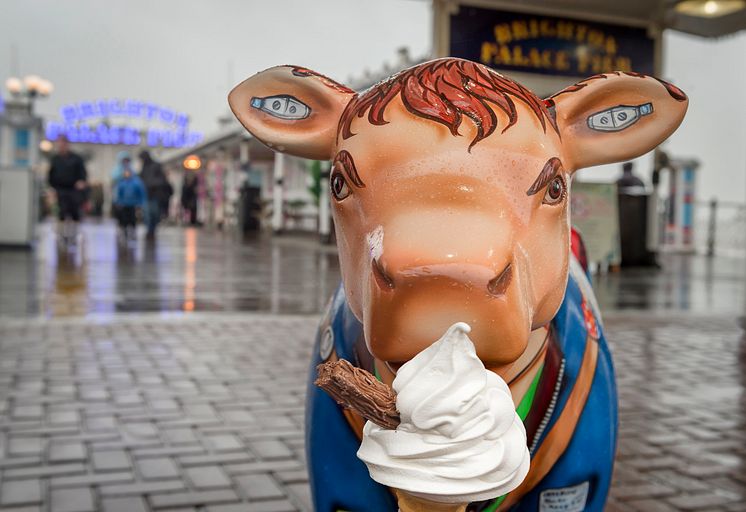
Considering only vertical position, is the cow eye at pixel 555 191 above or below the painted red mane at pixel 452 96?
below

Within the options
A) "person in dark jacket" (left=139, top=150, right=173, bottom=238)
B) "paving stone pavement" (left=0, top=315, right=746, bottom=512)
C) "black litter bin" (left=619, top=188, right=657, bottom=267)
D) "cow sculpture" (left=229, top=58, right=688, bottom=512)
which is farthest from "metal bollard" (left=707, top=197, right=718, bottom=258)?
"cow sculpture" (left=229, top=58, right=688, bottom=512)

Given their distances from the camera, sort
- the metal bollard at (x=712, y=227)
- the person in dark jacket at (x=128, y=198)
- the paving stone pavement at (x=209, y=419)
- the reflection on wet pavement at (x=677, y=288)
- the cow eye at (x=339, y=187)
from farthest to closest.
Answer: the metal bollard at (x=712, y=227) < the person in dark jacket at (x=128, y=198) < the reflection on wet pavement at (x=677, y=288) < the paving stone pavement at (x=209, y=419) < the cow eye at (x=339, y=187)

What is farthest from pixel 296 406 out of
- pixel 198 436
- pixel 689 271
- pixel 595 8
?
pixel 689 271

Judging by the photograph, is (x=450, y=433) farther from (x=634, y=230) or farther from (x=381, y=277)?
(x=634, y=230)

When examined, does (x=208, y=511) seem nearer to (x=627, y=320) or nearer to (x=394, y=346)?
(x=394, y=346)

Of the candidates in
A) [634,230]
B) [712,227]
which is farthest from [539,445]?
[712,227]

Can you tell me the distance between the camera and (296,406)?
4.84 m

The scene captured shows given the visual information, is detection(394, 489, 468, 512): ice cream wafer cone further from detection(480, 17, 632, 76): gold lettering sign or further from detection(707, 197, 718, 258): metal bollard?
detection(707, 197, 718, 258): metal bollard

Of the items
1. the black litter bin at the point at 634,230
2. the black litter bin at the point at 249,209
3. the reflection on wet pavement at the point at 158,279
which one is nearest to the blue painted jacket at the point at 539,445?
the reflection on wet pavement at the point at 158,279

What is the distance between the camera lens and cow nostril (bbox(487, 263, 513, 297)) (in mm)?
1322

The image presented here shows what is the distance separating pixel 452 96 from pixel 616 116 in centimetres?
46

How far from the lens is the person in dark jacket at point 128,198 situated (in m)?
16.3

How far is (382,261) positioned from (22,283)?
9.01m

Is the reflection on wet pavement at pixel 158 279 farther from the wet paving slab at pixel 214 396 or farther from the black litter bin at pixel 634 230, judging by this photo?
the black litter bin at pixel 634 230
